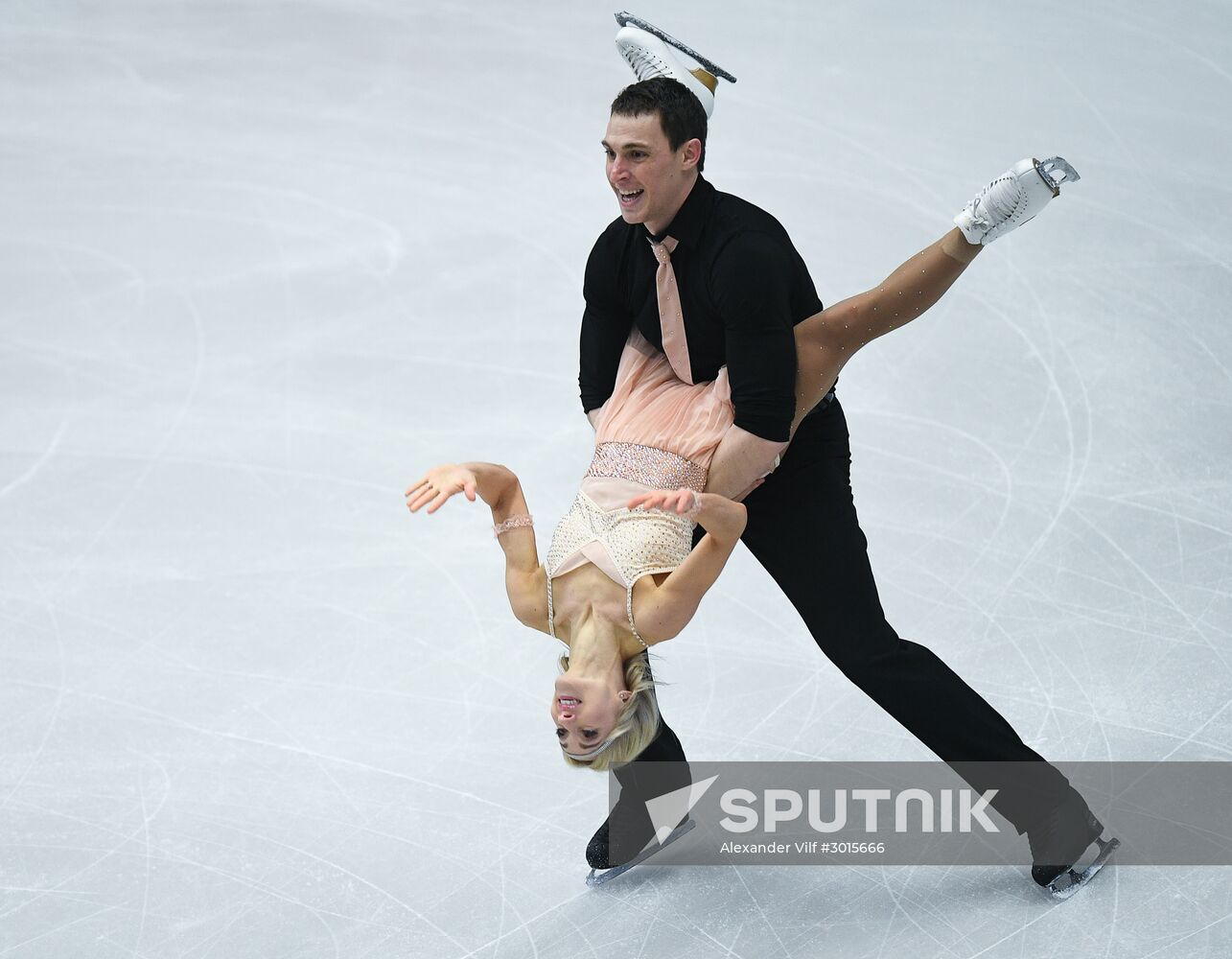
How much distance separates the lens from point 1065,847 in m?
3.63

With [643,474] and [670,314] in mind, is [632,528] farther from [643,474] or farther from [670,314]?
[670,314]

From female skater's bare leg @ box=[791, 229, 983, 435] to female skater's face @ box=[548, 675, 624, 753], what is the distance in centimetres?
78

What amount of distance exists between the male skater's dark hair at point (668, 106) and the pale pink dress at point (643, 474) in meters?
0.51

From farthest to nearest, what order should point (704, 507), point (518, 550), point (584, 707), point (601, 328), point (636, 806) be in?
1. point (636, 806)
2. point (601, 328)
3. point (518, 550)
4. point (584, 707)
5. point (704, 507)

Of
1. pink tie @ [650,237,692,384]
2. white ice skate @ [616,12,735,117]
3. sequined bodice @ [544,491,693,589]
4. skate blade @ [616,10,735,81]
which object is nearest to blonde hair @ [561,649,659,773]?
sequined bodice @ [544,491,693,589]

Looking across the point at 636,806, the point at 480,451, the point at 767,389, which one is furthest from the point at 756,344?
the point at 480,451

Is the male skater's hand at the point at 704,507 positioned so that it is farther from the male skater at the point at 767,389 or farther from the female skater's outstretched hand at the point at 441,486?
the female skater's outstretched hand at the point at 441,486

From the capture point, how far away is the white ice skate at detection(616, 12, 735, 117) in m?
3.40

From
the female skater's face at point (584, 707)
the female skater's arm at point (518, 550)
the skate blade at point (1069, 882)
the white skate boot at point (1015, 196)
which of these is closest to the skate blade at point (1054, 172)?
the white skate boot at point (1015, 196)

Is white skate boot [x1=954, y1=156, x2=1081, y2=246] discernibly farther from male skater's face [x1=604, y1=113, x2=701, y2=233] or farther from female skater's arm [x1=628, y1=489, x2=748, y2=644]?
female skater's arm [x1=628, y1=489, x2=748, y2=644]

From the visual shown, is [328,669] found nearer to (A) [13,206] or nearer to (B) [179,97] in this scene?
(A) [13,206]

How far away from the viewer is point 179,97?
810 cm

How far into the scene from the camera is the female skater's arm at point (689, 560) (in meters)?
3.01

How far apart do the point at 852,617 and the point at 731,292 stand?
818 mm
